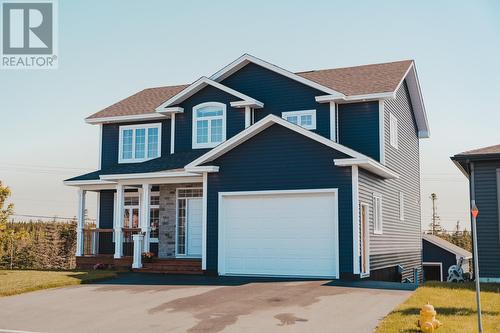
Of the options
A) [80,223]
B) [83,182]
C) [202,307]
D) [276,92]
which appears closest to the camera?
[202,307]

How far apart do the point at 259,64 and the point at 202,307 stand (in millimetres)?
12073

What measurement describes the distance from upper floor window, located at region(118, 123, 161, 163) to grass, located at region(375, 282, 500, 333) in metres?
13.2

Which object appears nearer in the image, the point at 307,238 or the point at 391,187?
the point at 307,238

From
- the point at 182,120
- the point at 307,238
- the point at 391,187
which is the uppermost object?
the point at 182,120

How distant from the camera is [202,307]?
41.4ft

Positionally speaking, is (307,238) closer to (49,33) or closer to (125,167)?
(125,167)

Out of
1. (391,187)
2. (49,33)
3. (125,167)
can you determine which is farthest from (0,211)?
(391,187)

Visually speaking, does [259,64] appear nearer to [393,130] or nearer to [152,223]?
[393,130]

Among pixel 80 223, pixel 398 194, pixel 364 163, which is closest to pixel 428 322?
pixel 364 163

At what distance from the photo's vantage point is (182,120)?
924 inches

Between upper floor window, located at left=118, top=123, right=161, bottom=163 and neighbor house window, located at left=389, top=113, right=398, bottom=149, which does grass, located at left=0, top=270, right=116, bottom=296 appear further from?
neighbor house window, located at left=389, top=113, right=398, bottom=149

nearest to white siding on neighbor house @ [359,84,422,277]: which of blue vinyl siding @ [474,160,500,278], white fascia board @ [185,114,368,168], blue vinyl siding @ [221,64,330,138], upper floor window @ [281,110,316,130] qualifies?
white fascia board @ [185,114,368,168]

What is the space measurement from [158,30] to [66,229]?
1109 inches

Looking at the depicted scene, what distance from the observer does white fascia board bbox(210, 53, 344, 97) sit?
21025 millimetres
